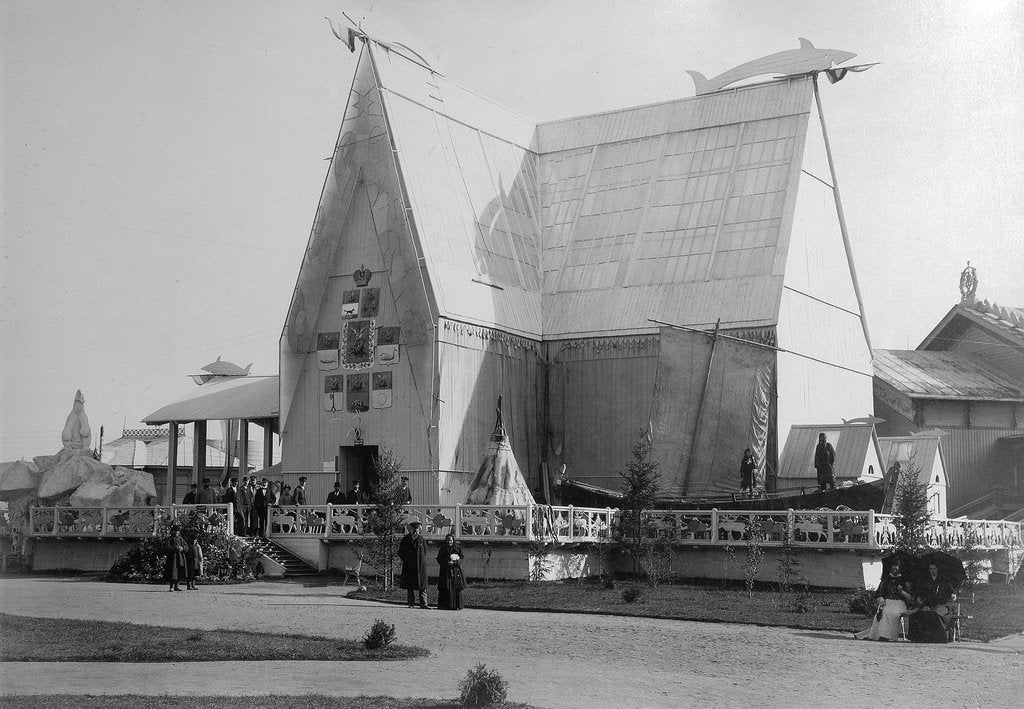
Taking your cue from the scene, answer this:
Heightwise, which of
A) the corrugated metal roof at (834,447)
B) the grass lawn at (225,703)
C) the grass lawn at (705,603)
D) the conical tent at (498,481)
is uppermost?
the corrugated metal roof at (834,447)

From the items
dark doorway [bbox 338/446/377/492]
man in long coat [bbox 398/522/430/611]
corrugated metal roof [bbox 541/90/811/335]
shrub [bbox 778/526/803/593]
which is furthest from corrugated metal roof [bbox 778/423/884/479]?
man in long coat [bbox 398/522/430/611]

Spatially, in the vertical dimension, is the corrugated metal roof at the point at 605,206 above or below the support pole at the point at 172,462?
above

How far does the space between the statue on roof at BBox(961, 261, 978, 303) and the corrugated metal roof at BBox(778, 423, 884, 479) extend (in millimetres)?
17267

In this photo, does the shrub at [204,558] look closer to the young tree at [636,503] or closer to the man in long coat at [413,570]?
the man in long coat at [413,570]

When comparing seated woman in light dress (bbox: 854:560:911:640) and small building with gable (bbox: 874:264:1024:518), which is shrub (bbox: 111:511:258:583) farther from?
small building with gable (bbox: 874:264:1024:518)

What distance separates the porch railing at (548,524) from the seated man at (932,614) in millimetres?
7085

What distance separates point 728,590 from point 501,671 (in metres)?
12.1

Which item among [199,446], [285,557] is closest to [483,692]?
[285,557]

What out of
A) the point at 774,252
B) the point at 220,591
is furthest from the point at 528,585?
the point at 774,252

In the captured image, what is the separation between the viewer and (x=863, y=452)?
122ft

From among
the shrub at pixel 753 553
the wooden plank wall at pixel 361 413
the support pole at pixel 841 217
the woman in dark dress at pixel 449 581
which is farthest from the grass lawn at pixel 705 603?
the support pole at pixel 841 217

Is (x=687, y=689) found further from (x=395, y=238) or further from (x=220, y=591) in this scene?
(x=395, y=238)

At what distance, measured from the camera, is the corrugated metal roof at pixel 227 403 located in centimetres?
4219

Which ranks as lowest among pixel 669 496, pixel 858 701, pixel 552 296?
pixel 858 701
